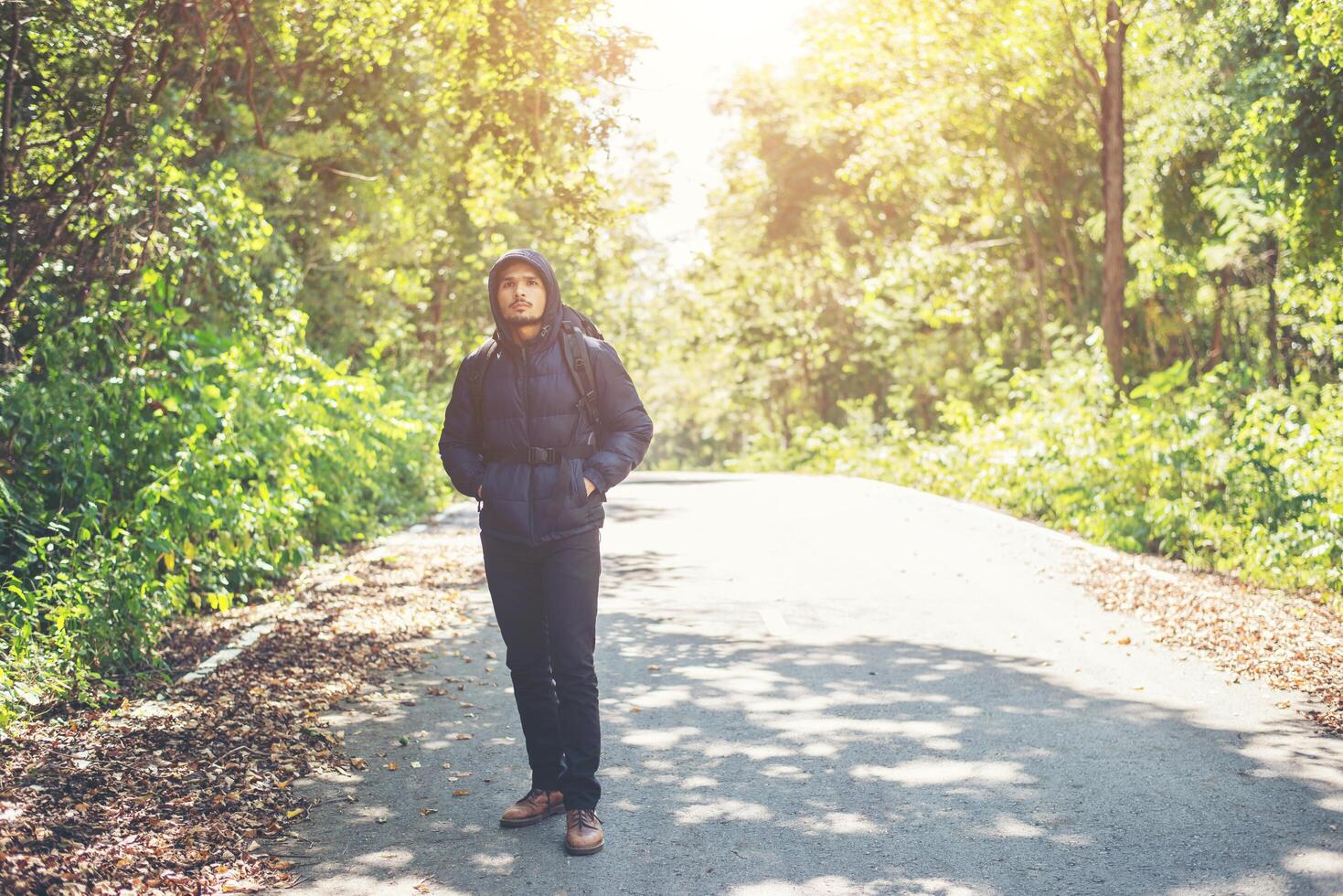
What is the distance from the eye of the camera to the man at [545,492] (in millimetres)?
5340

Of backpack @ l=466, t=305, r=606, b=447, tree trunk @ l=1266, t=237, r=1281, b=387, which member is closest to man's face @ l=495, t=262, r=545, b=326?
backpack @ l=466, t=305, r=606, b=447

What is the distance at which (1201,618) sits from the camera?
977 centimetres

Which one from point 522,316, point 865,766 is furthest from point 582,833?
point 522,316

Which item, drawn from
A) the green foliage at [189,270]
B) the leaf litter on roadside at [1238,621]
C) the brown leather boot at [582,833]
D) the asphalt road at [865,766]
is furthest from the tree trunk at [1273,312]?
the brown leather boot at [582,833]

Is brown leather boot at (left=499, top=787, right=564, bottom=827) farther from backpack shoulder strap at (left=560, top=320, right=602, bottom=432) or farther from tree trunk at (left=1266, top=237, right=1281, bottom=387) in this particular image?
tree trunk at (left=1266, top=237, right=1281, bottom=387)

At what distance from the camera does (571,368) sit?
5398 millimetres

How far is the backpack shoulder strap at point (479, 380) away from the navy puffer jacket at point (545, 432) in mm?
26

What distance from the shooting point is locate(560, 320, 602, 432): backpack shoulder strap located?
213 inches

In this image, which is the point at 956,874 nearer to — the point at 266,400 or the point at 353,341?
the point at 266,400

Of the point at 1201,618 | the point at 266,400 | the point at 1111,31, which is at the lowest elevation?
the point at 1201,618

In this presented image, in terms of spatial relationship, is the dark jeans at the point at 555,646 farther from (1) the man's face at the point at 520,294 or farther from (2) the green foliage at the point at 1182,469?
(2) the green foliage at the point at 1182,469

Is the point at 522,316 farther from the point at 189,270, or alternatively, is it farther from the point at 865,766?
the point at 189,270

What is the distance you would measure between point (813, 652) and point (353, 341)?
49.8ft

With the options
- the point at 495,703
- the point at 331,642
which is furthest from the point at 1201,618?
the point at 331,642
